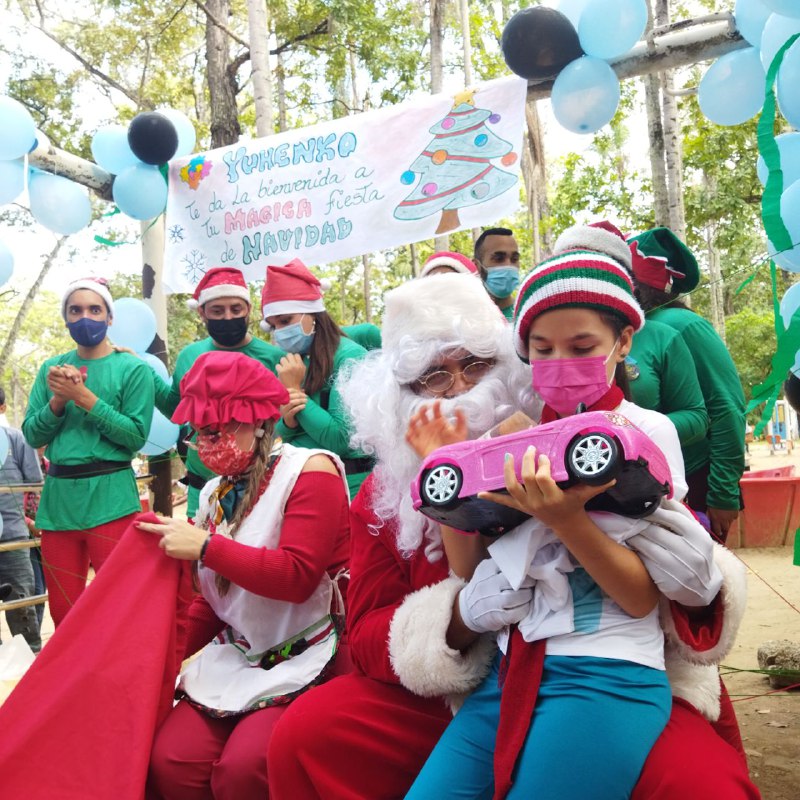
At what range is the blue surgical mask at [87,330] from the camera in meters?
4.21

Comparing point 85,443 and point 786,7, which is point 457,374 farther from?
point 85,443

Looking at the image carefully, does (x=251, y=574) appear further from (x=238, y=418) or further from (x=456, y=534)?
(x=456, y=534)

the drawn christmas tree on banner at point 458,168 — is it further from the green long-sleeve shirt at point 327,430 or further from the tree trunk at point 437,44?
the tree trunk at point 437,44

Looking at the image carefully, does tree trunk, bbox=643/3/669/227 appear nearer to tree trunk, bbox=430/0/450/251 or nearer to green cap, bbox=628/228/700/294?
green cap, bbox=628/228/700/294

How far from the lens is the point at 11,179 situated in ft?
16.8

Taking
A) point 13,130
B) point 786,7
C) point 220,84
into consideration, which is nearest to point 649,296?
point 786,7

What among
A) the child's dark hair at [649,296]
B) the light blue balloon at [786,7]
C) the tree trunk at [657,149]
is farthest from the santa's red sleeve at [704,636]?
the tree trunk at [657,149]

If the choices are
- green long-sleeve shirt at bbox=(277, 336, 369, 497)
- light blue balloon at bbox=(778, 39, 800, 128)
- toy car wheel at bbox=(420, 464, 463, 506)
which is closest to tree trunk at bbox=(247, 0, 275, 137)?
green long-sleeve shirt at bbox=(277, 336, 369, 497)

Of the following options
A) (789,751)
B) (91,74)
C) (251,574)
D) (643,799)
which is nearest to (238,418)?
(251,574)

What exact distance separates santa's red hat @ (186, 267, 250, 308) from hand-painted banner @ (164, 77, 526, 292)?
1209 millimetres

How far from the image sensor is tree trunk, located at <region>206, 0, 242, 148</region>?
909cm

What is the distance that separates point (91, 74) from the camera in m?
16.6

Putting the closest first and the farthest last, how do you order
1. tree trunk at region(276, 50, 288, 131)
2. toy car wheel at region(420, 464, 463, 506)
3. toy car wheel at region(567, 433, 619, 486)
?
toy car wheel at region(567, 433, 619, 486) → toy car wheel at region(420, 464, 463, 506) → tree trunk at region(276, 50, 288, 131)

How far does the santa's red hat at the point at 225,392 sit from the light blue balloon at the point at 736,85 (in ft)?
9.26
